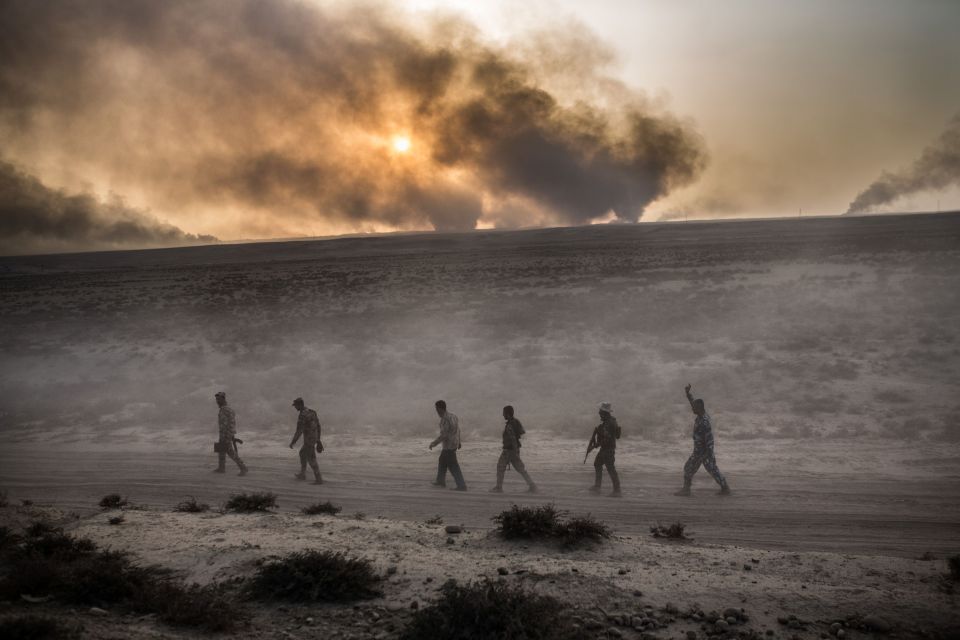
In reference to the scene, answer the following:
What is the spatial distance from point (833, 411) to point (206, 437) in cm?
2033

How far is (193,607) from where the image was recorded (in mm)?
5887

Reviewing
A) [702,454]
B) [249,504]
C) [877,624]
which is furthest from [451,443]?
[877,624]

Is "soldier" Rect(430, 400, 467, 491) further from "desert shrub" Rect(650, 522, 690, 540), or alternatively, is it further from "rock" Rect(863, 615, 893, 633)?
"rock" Rect(863, 615, 893, 633)

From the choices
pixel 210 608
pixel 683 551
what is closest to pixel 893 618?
pixel 683 551

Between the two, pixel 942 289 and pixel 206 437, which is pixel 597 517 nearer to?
pixel 206 437

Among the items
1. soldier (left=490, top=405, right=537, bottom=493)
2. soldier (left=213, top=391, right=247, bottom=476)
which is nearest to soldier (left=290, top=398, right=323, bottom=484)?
soldier (left=213, top=391, right=247, bottom=476)

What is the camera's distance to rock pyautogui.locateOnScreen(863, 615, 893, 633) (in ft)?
19.2

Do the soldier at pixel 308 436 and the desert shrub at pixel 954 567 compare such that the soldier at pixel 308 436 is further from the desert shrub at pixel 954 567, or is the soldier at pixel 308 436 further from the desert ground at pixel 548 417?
the desert shrub at pixel 954 567

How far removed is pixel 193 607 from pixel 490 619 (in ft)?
10.0

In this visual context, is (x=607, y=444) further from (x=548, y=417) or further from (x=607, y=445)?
(x=548, y=417)

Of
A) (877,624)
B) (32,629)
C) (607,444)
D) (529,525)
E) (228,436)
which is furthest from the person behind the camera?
(228,436)

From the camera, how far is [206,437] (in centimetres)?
1908

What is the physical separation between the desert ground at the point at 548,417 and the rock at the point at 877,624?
0.17 meters

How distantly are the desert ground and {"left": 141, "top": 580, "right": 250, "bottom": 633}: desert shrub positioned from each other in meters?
0.27
